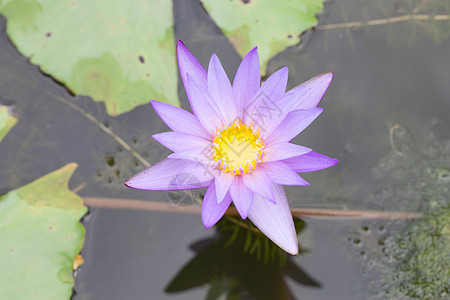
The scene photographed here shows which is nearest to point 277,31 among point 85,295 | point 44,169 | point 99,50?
point 99,50

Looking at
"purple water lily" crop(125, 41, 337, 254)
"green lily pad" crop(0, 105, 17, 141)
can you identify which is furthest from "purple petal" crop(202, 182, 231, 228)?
"green lily pad" crop(0, 105, 17, 141)

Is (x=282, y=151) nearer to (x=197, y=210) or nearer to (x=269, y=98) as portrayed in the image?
(x=269, y=98)

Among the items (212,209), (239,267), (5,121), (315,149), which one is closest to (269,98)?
(212,209)

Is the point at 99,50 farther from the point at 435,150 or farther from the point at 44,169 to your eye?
the point at 435,150

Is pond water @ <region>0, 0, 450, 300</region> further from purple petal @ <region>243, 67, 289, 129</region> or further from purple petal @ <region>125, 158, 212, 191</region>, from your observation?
purple petal @ <region>243, 67, 289, 129</region>

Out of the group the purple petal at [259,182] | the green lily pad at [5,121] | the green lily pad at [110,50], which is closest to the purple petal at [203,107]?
the purple petal at [259,182]

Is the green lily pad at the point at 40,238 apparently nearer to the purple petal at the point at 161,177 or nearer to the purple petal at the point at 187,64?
the purple petal at the point at 161,177

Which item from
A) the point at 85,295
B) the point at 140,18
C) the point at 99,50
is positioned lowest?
the point at 85,295
